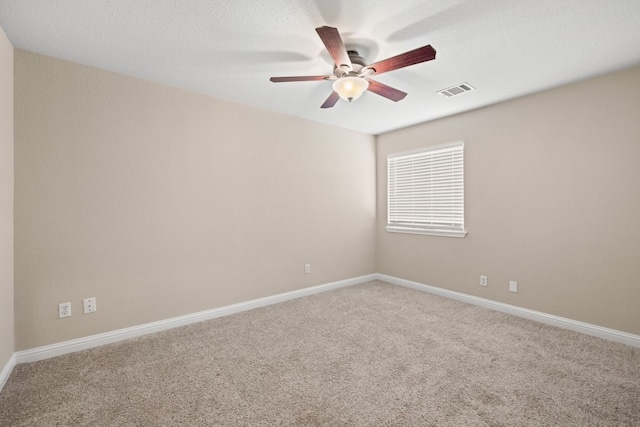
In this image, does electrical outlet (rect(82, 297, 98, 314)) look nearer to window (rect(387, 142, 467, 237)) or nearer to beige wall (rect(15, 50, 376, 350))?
beige wall (rect(15, 50, 376, 350))

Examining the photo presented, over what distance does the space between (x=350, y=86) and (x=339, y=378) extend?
2.19 m

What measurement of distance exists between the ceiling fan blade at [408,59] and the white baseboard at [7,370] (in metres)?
3.37

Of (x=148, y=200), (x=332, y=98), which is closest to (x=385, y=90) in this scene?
(x=332, y=98)

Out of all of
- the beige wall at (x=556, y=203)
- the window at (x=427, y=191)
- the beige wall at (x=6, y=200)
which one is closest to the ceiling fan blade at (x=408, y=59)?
the beige wall at (x=556, y=203)

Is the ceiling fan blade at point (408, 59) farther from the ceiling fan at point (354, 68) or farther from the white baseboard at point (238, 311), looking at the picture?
the white baseboard at point (238, 311)

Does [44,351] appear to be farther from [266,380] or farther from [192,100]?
[192,100]

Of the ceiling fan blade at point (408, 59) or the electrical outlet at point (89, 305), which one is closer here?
the ceiling fan blade at point (408, 59)

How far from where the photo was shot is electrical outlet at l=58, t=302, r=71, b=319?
2480 millimetres

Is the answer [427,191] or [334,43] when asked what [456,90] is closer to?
[427,191]

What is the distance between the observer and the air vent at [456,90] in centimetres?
299

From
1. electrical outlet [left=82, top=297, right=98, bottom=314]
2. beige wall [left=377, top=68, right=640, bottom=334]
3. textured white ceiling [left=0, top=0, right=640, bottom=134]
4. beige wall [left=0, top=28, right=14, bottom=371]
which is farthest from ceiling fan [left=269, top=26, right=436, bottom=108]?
electrical outlet [left=82, top=297, right=98, bottom=314]

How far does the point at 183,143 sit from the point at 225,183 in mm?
594

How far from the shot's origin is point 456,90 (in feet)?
10.2

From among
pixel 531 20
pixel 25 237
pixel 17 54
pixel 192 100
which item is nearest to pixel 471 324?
pixel 531 20
